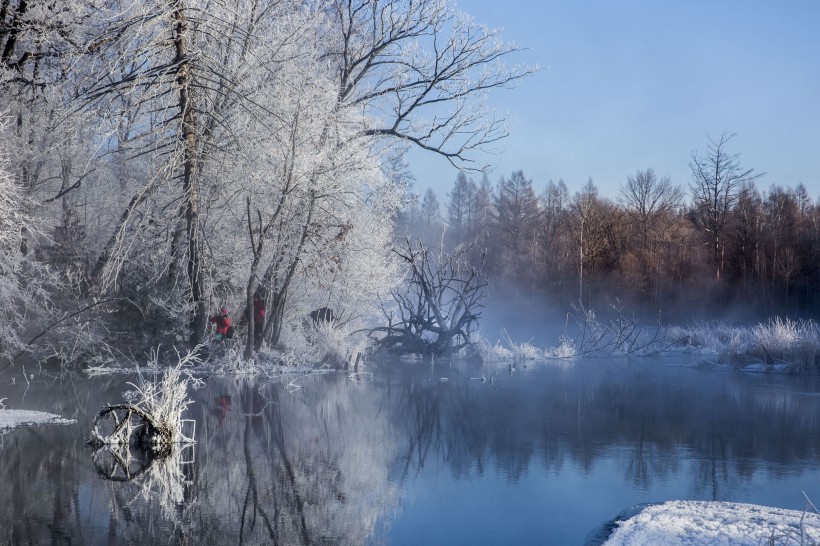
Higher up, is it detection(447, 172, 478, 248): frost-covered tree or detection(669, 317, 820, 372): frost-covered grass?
detection(447, 172, 478, 248): frost-covered tree

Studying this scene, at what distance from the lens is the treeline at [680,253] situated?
3781cm

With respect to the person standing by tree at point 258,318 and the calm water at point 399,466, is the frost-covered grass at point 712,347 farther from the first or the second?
the person standing by tree at point 258,318

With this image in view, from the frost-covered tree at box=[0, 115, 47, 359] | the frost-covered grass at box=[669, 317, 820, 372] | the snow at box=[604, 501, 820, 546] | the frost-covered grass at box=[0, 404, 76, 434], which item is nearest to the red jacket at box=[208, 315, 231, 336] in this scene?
the frost-covered tree at box=[0, 115, 47, 359]

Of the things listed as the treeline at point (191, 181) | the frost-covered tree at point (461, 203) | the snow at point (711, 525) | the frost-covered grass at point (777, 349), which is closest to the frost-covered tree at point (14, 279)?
the treeline at point (191, 181)

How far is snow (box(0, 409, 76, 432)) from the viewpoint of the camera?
10209 millimetres

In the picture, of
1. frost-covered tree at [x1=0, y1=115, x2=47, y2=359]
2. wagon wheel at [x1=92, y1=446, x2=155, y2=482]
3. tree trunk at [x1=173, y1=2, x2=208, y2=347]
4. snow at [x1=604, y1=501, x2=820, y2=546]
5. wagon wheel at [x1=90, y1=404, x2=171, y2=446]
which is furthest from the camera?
tree trunk at [x1=173, y1=2, x2=208, y2=347]

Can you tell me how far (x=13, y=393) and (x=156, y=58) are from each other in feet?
27.0

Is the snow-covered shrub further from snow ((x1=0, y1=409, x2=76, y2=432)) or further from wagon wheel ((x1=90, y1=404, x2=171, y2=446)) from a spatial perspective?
snow ((x1=0, y1=409, x2=76, y2=432))

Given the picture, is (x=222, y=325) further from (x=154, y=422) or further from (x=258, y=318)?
(x=154, y=422)

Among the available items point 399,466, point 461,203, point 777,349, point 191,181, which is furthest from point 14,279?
point 461,203

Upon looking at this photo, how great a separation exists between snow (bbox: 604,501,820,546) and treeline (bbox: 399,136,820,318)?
1131 inches

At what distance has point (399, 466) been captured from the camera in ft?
28.1

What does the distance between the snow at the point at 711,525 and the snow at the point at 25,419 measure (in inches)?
303

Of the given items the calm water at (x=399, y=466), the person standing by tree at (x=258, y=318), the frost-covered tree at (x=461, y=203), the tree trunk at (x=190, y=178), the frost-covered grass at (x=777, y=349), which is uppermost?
the frost-covered tree at (x=461, y=203)
